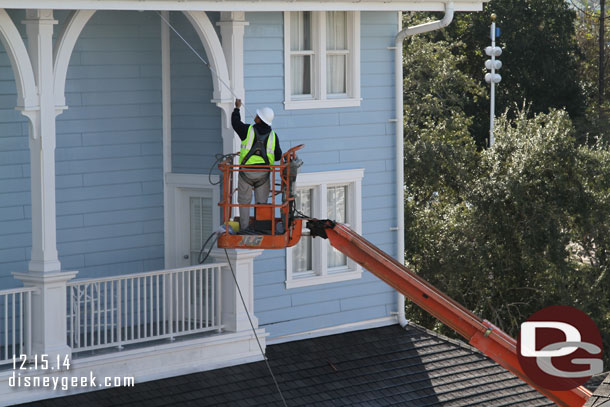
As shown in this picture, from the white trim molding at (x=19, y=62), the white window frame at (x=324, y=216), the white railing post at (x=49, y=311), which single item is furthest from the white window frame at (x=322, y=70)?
the white railing post at (x=49, y=311)

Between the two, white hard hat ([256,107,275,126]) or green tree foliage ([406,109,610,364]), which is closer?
white hard hat ([256,107,275,126])

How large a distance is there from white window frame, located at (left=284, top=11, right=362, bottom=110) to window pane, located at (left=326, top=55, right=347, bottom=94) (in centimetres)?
8

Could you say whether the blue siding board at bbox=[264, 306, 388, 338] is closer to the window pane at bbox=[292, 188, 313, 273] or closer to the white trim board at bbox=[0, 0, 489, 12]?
the window pane at bbox=[292, 188, 313, 273]

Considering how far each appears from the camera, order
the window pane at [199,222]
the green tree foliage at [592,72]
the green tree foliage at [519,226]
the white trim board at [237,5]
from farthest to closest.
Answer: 1. the green tree foliage at [592,72]
2. the green tree foliage at [519,226]
3. the window pane at [199,222]
4. the white trim board at [237,5]

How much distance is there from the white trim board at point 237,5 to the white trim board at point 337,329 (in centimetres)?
495

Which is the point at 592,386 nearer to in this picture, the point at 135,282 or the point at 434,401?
the point at 434,401

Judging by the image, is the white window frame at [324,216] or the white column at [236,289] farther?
the white window frame at [324,216]

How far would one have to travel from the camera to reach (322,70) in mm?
18234

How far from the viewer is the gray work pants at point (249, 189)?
48.5 ft

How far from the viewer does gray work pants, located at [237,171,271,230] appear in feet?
48.5

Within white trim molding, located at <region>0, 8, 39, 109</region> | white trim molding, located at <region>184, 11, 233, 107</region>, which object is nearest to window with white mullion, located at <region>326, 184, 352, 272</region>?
white trim molding, located at <region>184, 11, 233, 107</region>

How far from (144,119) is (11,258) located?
2.89m

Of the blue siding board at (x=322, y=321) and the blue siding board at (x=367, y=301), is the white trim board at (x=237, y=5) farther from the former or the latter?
the blue siding board at (x=322, y=321)

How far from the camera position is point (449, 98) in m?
36.3
